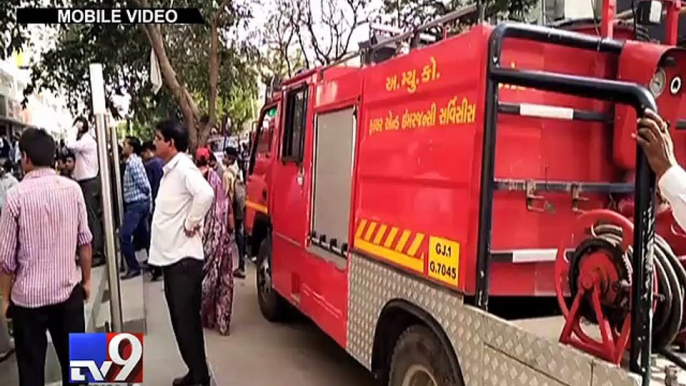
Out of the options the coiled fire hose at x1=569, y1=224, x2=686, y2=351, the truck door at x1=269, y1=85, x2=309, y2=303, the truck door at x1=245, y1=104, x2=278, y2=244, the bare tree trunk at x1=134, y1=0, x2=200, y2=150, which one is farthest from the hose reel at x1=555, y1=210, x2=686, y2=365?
the bare tree trunk at x1=134, y1=0, x2=200, y2=150

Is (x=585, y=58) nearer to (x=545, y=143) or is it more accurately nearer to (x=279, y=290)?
(x=545, y=143)

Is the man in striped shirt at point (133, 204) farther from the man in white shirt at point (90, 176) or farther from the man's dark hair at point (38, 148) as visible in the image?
the man's dark hair at point (38, 148)

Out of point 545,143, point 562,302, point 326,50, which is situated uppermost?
point 326,50

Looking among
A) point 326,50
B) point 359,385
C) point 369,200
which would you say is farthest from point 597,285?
point 326,50

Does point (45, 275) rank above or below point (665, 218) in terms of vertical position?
below

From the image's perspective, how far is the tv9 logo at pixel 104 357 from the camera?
309 centimetres

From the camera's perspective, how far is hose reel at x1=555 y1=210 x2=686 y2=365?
8.14ft

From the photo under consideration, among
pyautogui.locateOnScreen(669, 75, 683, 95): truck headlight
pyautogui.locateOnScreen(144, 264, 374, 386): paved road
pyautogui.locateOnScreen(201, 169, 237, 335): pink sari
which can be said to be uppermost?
pyautogui.locateOnScreen(669, 75, 683, 95): truck headlight

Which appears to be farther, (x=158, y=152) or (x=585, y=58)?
(x=158, y=152)

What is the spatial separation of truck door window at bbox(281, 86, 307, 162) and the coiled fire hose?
3.56 meters

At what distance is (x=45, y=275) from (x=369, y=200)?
6.30ft

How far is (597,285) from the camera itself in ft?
8.41

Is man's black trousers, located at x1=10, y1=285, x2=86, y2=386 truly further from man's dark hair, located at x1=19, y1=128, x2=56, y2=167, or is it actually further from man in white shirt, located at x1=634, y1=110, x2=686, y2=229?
man in white shirt, located at x1=634, y1=110, x2=686, y2=229

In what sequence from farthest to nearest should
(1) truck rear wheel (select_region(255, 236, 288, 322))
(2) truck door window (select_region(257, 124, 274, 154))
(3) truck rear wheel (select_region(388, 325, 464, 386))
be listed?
1. (2) truck door window (select_region(257, 124, 274, 154))
2. (1) truck rear wheel (select_region(255, 236, 288, 322))
3. (3) truck rear wheel (select_region(388, 325, 464, 386))
